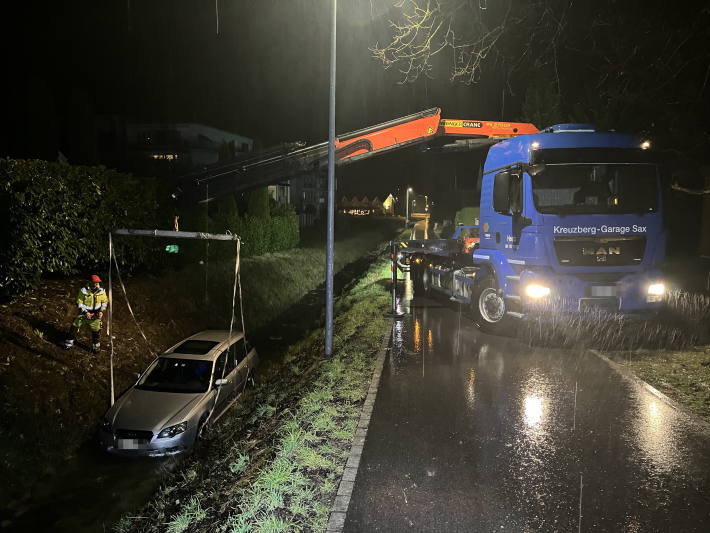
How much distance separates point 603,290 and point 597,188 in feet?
6.08

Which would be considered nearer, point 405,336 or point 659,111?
point 405,336

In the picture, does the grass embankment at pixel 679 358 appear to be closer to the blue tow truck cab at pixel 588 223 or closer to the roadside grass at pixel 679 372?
the roadside grass at pixel 679 372

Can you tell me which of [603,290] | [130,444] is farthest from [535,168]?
[130,444]

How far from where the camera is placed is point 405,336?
1113 cm

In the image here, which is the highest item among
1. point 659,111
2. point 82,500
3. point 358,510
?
point 659,111

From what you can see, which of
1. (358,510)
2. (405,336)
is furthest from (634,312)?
(358,510)

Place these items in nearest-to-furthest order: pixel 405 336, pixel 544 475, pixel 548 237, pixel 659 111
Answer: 1. pixel 544 475
2. pixel 548 237
3. pixel 405 336
4. pixel 659 111

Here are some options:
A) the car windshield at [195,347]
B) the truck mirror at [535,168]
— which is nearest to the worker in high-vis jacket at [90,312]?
the car windshield at [195,347]

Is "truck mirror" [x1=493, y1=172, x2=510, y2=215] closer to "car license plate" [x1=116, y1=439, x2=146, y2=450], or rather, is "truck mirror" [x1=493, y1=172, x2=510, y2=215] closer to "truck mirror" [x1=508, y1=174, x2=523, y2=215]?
"truck mirror" [x1=508, y1=174, x2=523, y2=215]

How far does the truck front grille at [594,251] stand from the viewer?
9.33 metres

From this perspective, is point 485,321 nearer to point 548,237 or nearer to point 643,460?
point 548,237

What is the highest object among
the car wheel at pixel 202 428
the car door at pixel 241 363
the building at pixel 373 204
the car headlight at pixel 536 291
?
the building at pixel 373 204

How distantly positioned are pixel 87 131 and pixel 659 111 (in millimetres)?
Result: 27323

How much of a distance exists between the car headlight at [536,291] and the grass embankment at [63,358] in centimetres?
797
